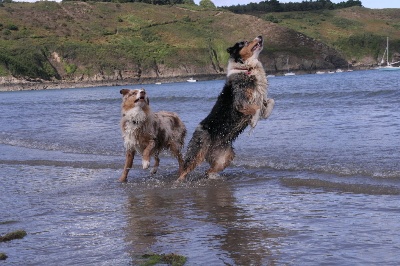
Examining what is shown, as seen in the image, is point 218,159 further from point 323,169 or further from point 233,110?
point 323,169

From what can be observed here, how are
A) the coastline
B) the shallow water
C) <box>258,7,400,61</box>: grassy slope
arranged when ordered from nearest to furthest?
the shallow water → the coastline → <box>258,7,400,61</box>: grassy slope

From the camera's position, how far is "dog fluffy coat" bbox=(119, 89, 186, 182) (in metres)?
10.7

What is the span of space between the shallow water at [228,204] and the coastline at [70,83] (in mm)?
97556

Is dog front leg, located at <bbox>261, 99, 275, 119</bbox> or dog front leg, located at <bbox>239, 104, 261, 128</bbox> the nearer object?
dog front leg, located at <bbox>239, 104, 261, 128</bbox>

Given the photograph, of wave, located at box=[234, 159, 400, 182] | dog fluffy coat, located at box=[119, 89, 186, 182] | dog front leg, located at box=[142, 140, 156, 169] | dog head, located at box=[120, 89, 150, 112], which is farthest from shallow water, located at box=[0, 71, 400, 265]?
dog head, located at box=[120, 89, 150, 112]

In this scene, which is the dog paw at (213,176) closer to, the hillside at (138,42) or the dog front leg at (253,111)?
the dog front leg at (253,111)

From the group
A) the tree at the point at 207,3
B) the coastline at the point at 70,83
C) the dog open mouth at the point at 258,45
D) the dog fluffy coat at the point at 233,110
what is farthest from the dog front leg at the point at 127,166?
the tree at the point at 207,3

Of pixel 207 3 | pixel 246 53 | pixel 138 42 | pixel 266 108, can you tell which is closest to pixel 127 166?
pixel 266 108

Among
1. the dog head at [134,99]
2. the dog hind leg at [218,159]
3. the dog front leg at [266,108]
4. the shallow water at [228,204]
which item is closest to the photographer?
the shallow water at [228,204]

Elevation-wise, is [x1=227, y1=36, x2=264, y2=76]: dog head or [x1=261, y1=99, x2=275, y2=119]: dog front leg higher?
[x1=227, y1=36, x2=264, y2=76]: dog head

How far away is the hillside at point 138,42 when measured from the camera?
124188 mm

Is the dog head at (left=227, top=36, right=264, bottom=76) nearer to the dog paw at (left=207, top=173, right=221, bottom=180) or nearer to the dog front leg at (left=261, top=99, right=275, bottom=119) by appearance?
the dog front leg at (left=261, top=99, right=275, bottom=119)

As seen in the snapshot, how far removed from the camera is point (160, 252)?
6.16 metres

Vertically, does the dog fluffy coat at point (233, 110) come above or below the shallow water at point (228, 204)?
above
